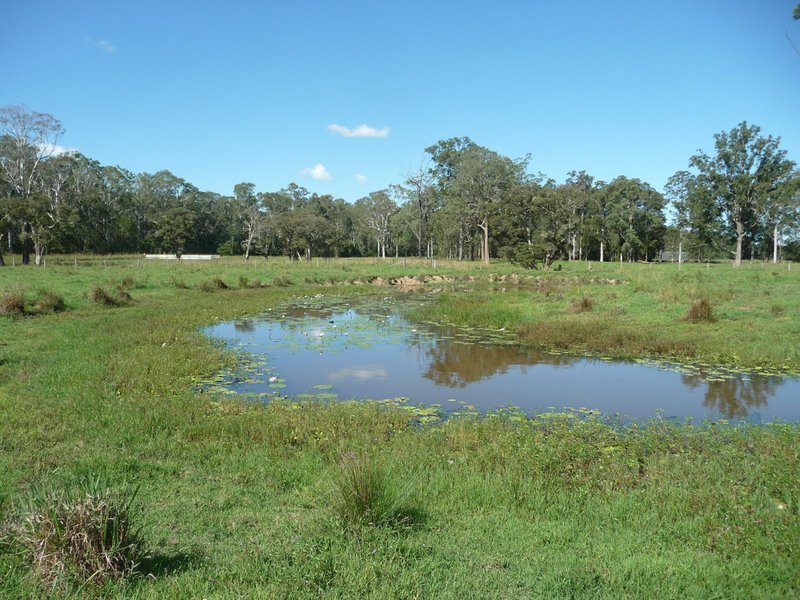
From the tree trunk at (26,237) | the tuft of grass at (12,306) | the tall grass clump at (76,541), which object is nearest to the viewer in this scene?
the tall grass clump at (76,541)

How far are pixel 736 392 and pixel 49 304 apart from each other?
20190 mm

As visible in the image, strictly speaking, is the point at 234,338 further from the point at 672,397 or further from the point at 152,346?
the point at 672,397

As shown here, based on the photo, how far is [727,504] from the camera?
4949mm

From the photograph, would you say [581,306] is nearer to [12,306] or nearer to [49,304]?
[49,304]

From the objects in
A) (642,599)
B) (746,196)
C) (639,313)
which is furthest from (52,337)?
(746,196)

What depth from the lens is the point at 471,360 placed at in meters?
13.6

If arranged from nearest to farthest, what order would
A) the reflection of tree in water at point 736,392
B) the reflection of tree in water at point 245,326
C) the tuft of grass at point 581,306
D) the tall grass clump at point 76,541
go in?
the tall grass clump at point 76,541, the reflection of tree in water at point 736,392, the reflection of tree in water at point 245,326, the tuft of grass at point 581,306

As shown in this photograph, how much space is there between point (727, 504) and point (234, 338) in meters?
14.1

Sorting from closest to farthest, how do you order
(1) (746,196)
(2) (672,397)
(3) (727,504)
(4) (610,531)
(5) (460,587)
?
1. (5) (460,587)
2. (4) (610,531)
3. (3) (727,504)
4. (2) (672,397)
5. (1) (746,196)

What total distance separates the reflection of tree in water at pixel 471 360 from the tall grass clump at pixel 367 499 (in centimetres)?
665

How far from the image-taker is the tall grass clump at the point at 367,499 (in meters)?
4.45

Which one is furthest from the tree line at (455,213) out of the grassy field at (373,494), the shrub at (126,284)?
the grassy field at (373,494)

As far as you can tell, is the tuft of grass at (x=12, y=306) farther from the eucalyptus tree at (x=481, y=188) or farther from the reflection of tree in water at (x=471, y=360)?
the eucalyptus tree at (x=481, y=188)

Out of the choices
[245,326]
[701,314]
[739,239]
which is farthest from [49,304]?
[739,239]
